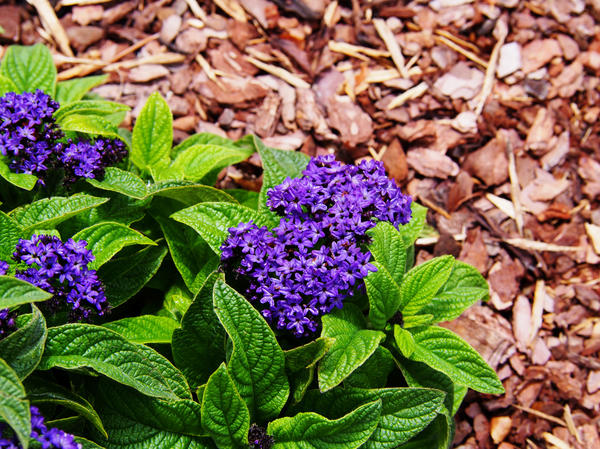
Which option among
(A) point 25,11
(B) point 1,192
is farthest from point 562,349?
(A) point 25,11

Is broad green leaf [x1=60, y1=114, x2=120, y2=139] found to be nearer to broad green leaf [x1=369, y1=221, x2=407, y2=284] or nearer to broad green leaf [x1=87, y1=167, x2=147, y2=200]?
broad green leaf [x1=87, y1=167, x2=147, y2=200]

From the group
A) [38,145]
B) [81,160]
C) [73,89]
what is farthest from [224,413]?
[73,89]

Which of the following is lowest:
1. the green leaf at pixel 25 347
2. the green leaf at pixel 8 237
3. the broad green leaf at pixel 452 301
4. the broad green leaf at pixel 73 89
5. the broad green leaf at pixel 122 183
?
the broad green leaf at pixel 452 301

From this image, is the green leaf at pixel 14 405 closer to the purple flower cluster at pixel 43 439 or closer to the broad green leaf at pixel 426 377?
the purple flower cluster at pixel 43 439

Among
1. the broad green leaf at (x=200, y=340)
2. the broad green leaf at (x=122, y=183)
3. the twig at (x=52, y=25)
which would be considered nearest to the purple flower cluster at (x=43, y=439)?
the broad green leaf at (x=200, y=340)

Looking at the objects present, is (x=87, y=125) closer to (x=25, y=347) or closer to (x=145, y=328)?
(x=145, y=328)

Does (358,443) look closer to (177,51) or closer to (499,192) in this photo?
(499,192)
